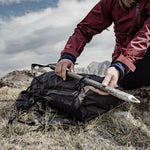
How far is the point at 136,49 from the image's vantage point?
7.48 feet

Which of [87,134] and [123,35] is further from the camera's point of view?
[123,35]

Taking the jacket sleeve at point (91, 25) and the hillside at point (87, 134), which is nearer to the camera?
the hillside at point (87, 134)

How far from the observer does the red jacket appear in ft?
8.24

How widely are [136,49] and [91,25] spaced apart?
44.6 inches

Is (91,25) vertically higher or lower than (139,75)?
higher

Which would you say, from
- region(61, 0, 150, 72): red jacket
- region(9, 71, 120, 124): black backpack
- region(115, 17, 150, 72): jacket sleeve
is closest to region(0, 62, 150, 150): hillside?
region(9, 71, 120, 124): black backpack

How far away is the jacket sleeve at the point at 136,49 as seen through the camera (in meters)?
2.18

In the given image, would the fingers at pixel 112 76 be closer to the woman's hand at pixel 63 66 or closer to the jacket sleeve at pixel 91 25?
the woman's hand at pixel 63 66

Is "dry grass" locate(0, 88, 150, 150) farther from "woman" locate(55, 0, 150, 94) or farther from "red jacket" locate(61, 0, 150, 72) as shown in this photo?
"red jacket" locate(61, 0, 150, 72)

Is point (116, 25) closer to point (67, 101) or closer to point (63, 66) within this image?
point (63, 66)

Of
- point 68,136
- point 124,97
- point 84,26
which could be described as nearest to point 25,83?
point 84,26

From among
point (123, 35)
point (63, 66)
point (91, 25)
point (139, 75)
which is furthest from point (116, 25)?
point (63, 66)

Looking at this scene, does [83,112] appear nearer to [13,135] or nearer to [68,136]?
[68,136]

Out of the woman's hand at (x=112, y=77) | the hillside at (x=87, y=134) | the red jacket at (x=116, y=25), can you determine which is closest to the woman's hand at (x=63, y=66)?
the red jacket at (x=116, y=25)
